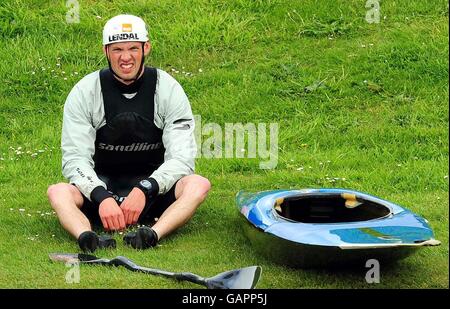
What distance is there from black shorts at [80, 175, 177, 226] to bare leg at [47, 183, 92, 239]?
0.33 feet

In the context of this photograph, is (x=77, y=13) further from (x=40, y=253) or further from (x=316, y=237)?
(x=316, y=237)

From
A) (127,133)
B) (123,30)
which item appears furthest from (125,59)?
(127,133)

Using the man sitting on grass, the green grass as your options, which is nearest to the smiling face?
the man sitting on grass

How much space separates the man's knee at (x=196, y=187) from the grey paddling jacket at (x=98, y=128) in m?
0.09

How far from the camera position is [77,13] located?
39.0 feet

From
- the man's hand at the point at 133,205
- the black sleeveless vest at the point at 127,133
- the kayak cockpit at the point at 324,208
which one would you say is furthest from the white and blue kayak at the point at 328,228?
the black sleeveless vest at the point at 127,133

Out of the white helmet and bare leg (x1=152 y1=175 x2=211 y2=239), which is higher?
the white helmet

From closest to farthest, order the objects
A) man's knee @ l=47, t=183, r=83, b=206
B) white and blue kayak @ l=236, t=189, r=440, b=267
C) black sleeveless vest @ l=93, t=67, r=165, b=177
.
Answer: white and blue kayak @ l=236, t=189, r=440, b=267 → man's knee @ l=47, t=183, r=83, b=206 → black sleeveless vest @ l=93, t=67, r=165, b=177

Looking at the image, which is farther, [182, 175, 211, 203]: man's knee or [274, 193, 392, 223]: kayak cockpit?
[182, 175, 211, 203]: man's knee

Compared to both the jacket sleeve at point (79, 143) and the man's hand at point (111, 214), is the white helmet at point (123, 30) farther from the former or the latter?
the man's hand at point (111, 214)

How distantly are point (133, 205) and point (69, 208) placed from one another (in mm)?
441

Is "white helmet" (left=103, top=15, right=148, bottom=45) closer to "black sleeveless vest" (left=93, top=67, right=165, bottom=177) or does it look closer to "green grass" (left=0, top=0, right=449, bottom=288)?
"black sleeveless vest" (left=93, top=67, right=165, bottom=177)

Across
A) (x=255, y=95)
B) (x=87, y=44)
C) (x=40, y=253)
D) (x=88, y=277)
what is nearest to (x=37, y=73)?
(x=87, y=44)

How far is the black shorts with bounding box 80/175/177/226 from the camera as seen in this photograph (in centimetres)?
775
